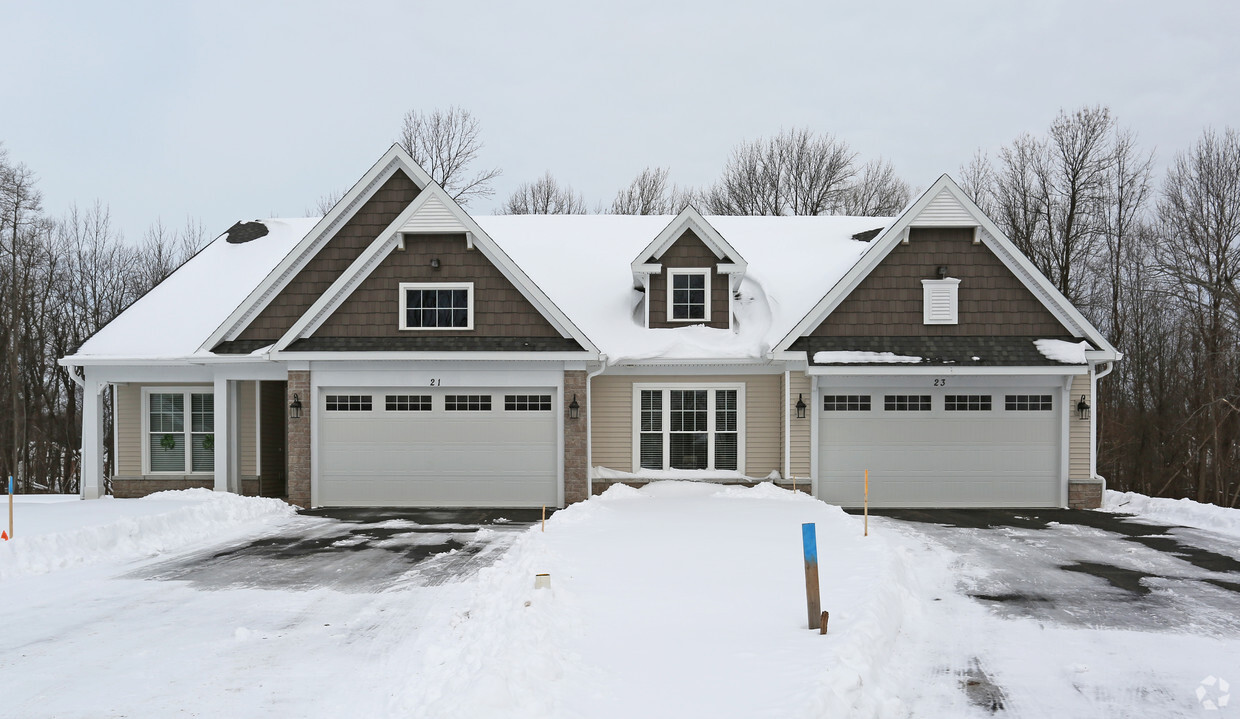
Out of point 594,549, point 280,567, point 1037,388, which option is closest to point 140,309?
point 280,567

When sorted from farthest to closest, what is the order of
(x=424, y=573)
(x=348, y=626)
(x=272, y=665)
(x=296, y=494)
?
(x=296, y=494), (x=424, y=573), (x=348, y=626), (x=272, y=665)

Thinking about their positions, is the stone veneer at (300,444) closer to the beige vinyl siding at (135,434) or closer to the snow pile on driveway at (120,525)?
the snow pile on driveway at (120,525)

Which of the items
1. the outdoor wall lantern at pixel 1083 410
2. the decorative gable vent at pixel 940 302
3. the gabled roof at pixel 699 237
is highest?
the gabled roof at pixel 699 237

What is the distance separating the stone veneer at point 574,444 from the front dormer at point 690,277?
2507 millimetres

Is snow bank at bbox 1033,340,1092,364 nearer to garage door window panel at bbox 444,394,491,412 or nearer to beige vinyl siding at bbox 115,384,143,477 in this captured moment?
garage door window panel at bbox 444,394,491,412

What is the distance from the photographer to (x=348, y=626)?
7.25 m

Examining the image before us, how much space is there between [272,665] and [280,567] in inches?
165

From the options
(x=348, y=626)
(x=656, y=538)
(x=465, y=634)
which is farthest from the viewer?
(x=656, y=538)

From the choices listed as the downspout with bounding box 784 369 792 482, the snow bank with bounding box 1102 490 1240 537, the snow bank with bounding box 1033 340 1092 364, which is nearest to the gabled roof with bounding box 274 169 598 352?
the downspout with bounding box 784 369 792 482

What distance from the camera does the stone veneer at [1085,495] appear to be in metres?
16.2

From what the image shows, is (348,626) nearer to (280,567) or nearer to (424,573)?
(424,573)

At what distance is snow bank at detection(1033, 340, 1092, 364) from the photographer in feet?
51.3

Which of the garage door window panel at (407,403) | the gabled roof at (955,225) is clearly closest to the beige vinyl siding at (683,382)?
the gabled roof at (955,225)

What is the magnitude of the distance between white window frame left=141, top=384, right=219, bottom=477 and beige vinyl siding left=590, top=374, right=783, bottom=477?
8647 mm
